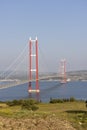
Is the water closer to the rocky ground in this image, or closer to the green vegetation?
the green vegetation

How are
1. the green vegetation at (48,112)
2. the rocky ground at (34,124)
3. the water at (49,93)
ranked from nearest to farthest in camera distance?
1. the rocky ground at (34,124)
2. the green vegetation at (48,112)
3. the water at (49,93)

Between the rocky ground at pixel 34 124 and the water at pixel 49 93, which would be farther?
the water at pixel 49 93

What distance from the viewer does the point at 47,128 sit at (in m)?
6.00

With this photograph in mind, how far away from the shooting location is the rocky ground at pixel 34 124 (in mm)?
5973

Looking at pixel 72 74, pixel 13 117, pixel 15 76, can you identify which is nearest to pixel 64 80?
pixel 15 76

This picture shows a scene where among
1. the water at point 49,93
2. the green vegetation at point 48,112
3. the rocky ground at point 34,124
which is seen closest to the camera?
the rocky ground at point 34,124

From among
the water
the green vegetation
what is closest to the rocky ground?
the green vegetation

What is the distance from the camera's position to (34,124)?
6.14m

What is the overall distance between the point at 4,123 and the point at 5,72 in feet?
167

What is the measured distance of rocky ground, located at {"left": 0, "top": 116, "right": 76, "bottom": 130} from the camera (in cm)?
597

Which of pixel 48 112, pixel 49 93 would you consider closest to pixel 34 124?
pixel 48 112

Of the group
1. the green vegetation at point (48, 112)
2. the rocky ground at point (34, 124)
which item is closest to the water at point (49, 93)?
the green vegetation at point (48, 112)

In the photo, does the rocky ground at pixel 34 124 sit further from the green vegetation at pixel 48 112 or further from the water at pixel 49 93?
the water at pixel 49 93

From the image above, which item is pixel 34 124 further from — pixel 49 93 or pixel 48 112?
pixel 49 93
